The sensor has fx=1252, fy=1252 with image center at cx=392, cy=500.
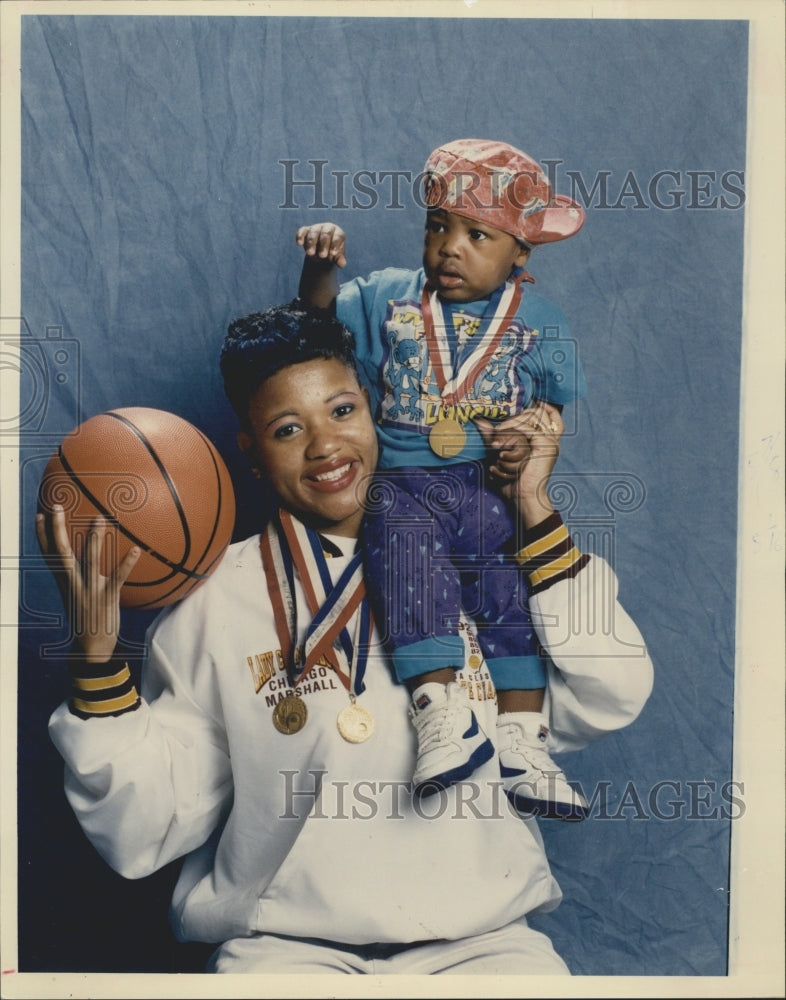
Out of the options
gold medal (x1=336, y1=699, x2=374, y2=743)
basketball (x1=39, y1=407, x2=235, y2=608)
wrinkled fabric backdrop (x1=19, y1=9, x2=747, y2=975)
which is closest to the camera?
basketball (x1=39, y1=407, x2=235, y2=608)

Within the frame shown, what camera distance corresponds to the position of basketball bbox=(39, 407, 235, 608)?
2.15 meters

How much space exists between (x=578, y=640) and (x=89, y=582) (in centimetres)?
91

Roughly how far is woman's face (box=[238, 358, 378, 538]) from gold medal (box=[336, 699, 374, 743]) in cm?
35

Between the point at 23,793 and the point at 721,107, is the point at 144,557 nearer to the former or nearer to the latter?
the point at 23,793

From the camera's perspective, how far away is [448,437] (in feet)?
7.76

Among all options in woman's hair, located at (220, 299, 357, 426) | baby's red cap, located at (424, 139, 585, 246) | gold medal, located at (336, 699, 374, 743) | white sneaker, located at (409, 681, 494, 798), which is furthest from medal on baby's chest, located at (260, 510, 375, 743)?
baby's red cap, located at (424, 139, 585, 246)

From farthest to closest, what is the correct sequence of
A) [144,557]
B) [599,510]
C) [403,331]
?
1. [599,510]
2. [403,331]
3. [144,557]

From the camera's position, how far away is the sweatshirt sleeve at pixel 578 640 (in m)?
2.36

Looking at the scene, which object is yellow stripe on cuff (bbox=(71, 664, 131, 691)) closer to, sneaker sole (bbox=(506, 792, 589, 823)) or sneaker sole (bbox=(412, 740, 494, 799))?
sneaker sole (bbox=(412, 740, 494, 799))

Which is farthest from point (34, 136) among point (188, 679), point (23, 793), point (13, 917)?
point (13, 917)

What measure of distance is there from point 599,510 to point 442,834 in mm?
711

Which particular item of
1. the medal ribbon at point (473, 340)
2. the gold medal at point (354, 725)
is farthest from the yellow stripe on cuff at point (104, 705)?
the medal ribbon at point (473, 340)

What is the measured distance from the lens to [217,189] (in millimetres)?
2475

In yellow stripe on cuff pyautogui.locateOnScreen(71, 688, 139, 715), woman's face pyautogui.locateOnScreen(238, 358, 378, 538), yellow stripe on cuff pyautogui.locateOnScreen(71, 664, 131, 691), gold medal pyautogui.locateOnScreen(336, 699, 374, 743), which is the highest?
woman's face pyautogui.locateOnScreen(238, 358, 378, 538)
